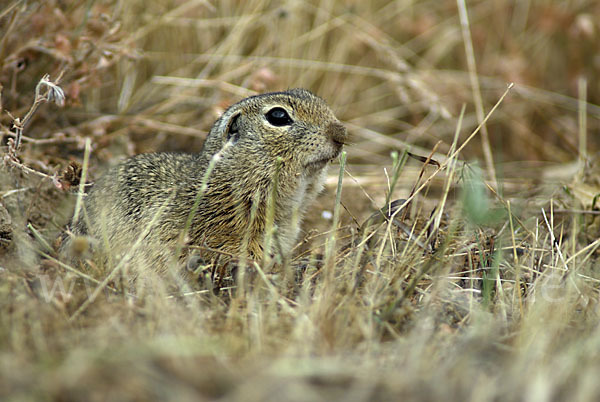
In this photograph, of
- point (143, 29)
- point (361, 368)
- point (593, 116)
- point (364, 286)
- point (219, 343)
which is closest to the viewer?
point (361, 368)

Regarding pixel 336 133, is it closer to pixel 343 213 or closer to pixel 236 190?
pixel 236 190

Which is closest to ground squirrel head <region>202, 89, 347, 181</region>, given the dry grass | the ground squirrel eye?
the ground squirrel eye

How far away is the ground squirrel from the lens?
3.33 m

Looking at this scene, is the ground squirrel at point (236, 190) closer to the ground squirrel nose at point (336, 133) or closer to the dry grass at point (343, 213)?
the ground squirrel nose at point (336, 133)

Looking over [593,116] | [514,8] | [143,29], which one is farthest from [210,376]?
[514,8]

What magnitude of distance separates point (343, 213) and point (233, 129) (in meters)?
1.19

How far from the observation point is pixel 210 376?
1.83 meters

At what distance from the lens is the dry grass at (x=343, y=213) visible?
6.17 feet

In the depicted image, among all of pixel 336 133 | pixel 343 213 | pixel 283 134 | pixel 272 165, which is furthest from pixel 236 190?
pixel 343 213

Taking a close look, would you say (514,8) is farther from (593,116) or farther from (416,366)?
(416,366)

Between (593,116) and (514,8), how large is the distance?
4.68 feet

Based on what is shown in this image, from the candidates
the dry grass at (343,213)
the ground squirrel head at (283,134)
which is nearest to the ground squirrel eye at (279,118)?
the ground squirrel head at (283,134)

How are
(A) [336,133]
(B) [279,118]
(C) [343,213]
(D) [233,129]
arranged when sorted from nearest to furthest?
(A) [336,133]
(B) [279,118]
(D) [233,129]
(C) [343,213]

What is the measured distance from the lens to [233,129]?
3.56 m
